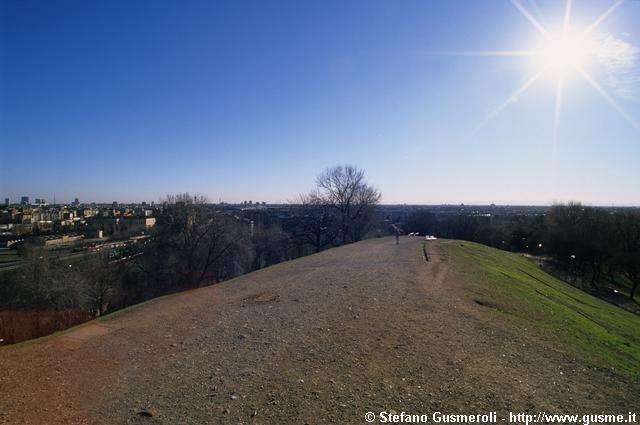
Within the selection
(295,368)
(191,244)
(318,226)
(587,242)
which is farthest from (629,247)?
(295,368)

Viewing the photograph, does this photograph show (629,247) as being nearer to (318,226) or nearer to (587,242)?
(587,242)

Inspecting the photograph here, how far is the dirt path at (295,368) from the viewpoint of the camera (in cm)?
468

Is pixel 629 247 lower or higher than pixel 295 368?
lower

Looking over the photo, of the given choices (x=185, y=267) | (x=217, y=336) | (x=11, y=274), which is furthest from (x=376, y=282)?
(x=11, y=274)

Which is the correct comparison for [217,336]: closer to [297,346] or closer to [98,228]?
[297,346]

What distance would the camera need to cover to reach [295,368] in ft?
18.9

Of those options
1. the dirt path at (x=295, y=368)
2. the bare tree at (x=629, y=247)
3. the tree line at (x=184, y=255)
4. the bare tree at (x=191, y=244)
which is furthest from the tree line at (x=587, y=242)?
the dirt path at (x=295, y=368)

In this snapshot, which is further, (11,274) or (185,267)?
(185,267)

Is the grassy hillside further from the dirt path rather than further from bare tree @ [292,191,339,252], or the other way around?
bare tree @ [292,191,339,252]

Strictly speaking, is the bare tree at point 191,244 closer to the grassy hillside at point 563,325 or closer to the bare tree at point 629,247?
the grassy hillside at point 563,325

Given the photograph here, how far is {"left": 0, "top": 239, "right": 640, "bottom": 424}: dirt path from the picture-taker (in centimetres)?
468

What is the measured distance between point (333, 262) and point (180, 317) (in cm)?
930

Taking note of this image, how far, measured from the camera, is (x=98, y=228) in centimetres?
4612

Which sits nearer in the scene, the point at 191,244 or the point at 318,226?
the point at 191,244
